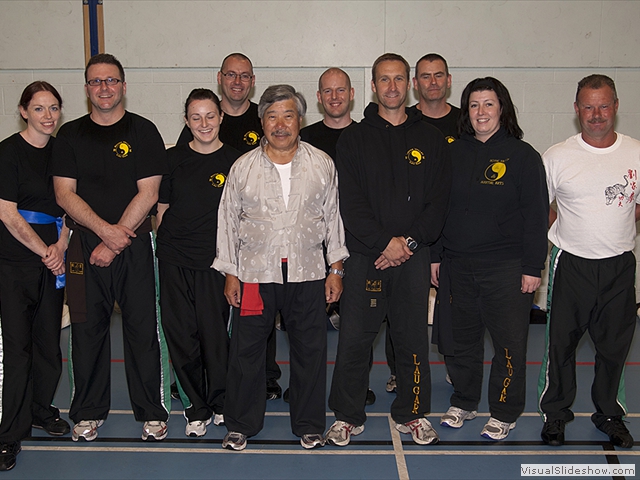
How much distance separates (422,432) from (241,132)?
213 centimetres

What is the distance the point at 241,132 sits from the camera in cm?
397

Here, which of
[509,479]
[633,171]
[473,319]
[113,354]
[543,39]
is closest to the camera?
[509,479]

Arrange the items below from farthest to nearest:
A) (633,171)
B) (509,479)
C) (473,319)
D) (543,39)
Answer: (543,39) < (473,319) < (633,171) < (509,479)

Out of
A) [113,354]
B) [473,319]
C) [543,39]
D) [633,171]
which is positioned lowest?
[113,354]

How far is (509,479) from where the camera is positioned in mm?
2982

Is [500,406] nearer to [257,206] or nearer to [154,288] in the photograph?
[257,206]

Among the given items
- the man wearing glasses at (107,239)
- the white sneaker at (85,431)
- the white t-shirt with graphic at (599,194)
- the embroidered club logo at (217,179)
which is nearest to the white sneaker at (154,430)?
the man wearing glasses at (107,239)

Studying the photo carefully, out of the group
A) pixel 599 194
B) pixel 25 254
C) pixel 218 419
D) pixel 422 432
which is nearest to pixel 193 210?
pixel 25 254

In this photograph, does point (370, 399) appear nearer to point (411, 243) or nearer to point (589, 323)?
point (411, 243)

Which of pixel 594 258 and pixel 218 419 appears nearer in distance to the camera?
pixel 594 258

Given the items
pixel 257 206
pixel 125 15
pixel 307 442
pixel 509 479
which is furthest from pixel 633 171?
pixel 125 15

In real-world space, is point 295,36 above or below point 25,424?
above

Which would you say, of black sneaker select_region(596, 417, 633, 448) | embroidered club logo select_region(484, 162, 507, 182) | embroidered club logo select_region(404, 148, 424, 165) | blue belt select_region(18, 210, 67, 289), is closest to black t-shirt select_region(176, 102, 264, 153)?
blue belt select_region(18, 210, 67, 289)

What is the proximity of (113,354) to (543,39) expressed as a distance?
4854 mm
